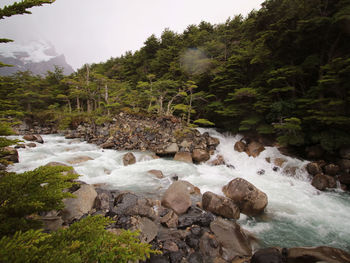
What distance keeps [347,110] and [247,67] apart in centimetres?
778

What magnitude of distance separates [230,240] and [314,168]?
7284 millimetres

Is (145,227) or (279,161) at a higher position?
(145,227)

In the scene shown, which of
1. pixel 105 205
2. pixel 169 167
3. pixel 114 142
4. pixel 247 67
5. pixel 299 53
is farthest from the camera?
pixel 247 67

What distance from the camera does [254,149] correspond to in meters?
10.7

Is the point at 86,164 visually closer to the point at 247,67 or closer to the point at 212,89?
the point at 212,89

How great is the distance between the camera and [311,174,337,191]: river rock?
712 centimetres

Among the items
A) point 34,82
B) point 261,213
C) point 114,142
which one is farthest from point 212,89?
point 34,82

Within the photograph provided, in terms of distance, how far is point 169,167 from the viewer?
29.7ft

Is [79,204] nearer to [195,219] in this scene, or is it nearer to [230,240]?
[195,219]

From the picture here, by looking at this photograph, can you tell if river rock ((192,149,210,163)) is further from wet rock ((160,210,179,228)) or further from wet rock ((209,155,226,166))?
wet rock ((160,210,179,228))

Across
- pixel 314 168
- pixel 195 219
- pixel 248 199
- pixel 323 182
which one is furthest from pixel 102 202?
pixel 314 168

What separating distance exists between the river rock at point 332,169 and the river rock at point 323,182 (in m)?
0.34

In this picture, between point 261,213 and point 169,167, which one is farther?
point 169,167

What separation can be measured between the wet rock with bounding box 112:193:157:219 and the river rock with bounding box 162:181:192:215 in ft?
2.44
